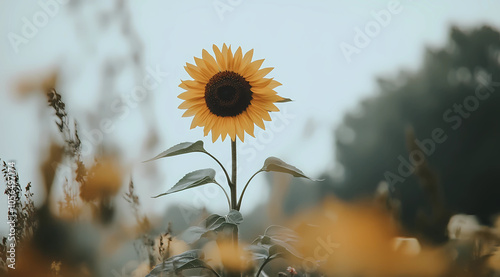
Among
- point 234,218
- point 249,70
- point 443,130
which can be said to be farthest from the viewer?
point 443,130

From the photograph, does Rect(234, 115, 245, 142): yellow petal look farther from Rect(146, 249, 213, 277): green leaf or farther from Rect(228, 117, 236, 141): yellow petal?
Rect(146, 249, 213, 277): green leaf

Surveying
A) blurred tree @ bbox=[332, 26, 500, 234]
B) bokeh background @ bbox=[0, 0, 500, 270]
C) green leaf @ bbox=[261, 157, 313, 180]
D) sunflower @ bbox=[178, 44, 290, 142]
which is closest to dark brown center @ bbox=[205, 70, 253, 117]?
sunflower @ bbox=[178, 44, 290, 142]

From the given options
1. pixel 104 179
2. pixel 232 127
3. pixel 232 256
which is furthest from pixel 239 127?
pixel 104 179

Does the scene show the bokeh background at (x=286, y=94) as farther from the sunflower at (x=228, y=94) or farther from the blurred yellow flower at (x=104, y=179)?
the sunflower at (x=228, y=94)

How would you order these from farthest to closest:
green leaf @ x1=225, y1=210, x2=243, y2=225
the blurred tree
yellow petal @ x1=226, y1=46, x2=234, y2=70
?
the blurred tree
yellow petal @ x1=226, y1=46, x2=234, y2=70
green leaf @ x1=225, y1=210, x2=243, y2=225

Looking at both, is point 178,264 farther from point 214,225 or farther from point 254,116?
point 254,116

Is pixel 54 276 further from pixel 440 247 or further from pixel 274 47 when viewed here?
pixel 440 247
